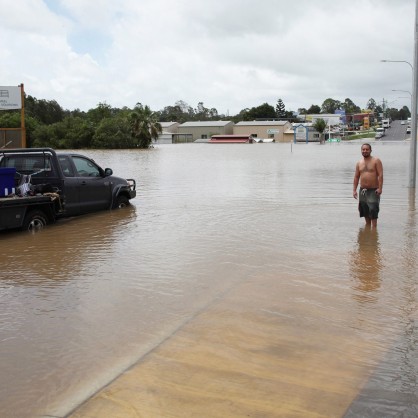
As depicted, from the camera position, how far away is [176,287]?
7000mm

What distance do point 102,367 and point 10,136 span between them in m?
17.5

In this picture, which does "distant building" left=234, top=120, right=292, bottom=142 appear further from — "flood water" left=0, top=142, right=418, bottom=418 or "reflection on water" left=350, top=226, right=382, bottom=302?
"reflection on water" left=350, top=226, right=382, bottom=302

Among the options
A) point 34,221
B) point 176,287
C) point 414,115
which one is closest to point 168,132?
point 414,115

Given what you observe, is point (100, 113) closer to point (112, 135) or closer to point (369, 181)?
point (112, 135)

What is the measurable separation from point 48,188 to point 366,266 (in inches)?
268

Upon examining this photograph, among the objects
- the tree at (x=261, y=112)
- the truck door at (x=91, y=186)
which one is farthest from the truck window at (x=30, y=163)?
the tree at (x=261, y=112)

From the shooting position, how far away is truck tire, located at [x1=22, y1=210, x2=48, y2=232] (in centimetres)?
1087

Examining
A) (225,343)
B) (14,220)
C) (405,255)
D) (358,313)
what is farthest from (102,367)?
(14,220)

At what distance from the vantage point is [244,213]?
45.3 ft

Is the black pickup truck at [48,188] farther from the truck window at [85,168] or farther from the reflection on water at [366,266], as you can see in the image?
the reflection on water at [366,266]

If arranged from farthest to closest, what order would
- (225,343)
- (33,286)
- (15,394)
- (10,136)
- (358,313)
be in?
1. (10,136)
2. (33,286)
3. (358,313)
4. (225,343)
5. (15,394)

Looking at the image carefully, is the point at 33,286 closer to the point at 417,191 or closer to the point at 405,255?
the point at 405,255

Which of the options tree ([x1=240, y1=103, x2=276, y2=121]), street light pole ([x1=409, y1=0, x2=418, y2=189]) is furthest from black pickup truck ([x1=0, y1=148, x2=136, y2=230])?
tree ([x1=240, y1=103, x2=276, y2=121])

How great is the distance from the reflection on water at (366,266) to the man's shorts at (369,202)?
1.20 feet
